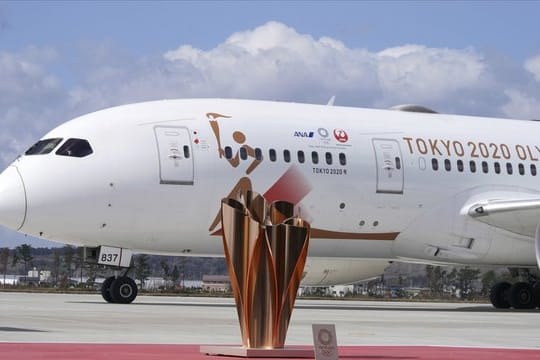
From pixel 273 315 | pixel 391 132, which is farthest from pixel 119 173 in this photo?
pixel 273 315

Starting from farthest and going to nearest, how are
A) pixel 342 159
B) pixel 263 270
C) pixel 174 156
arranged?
pixel 342 159
pixel 174 156
pixel 263 270

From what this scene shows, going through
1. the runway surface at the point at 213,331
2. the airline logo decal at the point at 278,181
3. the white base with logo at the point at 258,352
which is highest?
the airline logo decal at the point at 278,181

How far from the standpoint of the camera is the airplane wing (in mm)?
26484

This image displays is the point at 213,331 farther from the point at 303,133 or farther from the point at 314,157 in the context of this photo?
the point at 303,133

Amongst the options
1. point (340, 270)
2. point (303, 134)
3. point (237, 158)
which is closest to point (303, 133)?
point (303, 134)

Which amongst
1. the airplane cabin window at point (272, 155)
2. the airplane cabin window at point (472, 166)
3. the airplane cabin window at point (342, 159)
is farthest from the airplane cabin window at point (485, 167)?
the airplane cabin window at point (272, 155)

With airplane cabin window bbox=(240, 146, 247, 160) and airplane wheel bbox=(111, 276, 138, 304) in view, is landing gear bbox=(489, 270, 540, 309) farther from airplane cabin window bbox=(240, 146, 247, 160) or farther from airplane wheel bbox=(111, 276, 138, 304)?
airplane wheel bbox=(111, 276, 138, 304)

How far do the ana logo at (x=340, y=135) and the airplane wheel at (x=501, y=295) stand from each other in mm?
6690

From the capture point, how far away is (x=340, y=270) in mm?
28156

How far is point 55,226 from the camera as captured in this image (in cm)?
2362

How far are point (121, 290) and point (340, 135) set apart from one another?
5981 millimetres

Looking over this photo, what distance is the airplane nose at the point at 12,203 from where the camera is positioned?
23.2 metres

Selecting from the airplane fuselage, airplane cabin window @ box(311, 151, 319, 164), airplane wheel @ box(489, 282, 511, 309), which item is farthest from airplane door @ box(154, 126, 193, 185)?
airplane wheel @ box(489, 282, 511, 309)

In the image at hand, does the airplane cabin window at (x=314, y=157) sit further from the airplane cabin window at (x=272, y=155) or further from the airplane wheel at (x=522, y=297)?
the airplane wheel at (x=522, y=297)
